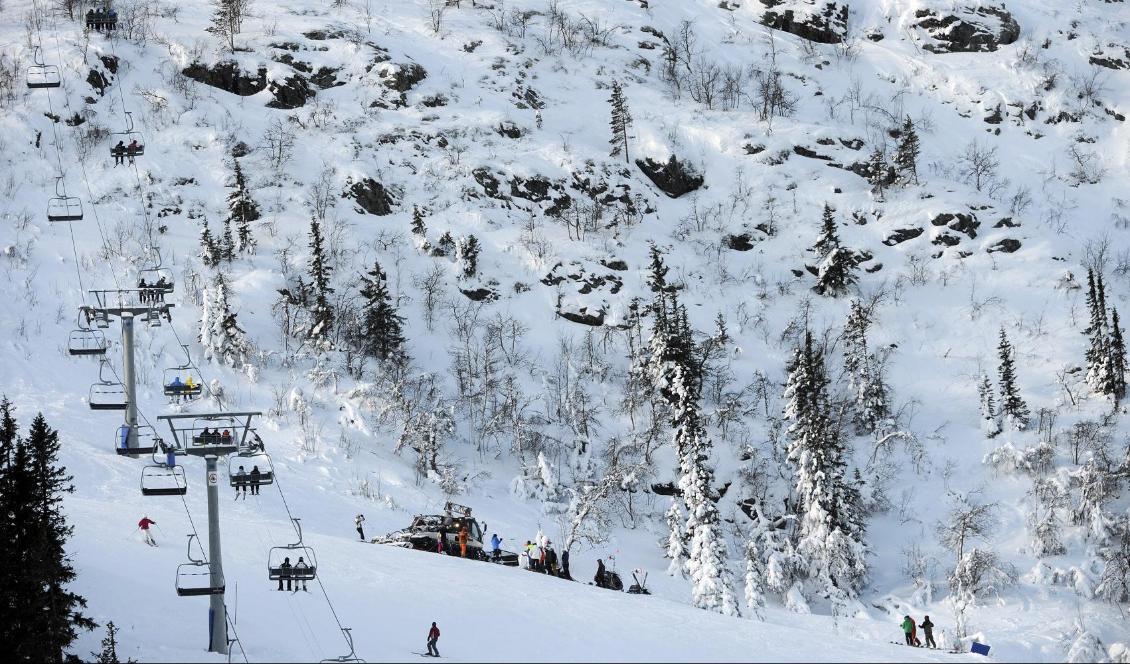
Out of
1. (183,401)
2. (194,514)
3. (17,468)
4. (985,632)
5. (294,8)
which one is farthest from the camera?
(294,8)

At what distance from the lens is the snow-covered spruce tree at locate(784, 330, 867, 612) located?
47750 millimetres

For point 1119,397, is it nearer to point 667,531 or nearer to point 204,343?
point 667,531

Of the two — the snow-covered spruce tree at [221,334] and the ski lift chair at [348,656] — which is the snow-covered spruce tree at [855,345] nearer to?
the snow-covered spruce tree at [221,334]

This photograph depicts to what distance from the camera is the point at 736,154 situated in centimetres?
7969

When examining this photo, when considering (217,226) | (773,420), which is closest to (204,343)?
(217,226)

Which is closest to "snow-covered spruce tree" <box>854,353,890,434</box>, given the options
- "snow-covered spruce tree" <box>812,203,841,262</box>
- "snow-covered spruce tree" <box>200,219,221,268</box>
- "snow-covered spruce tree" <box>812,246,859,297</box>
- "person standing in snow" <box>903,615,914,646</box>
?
"snow-covered spruce tree" <box>812,246,859,297</box>

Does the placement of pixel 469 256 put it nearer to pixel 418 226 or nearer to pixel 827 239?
pixel 418 226

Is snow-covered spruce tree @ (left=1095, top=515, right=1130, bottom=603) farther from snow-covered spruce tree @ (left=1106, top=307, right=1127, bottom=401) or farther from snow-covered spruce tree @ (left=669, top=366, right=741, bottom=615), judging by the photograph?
snow-covered spruce tree @ (left=669, top=366, right=741, bottom=615)

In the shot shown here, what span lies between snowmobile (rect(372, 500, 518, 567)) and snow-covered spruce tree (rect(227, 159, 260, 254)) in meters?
28.7

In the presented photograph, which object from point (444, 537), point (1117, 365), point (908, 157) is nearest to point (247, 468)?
point (444, 537)

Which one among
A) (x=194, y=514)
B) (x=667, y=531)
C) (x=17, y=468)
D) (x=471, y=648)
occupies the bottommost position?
(x=667, y=531)

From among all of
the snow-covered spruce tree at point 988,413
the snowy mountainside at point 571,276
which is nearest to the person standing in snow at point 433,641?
the snowy mountainside at point 571,276

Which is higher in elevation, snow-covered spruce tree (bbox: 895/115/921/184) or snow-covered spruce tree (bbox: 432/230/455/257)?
snow-covered spruce tree (bbox: 895/115/921/184)

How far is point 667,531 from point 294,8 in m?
56.3
